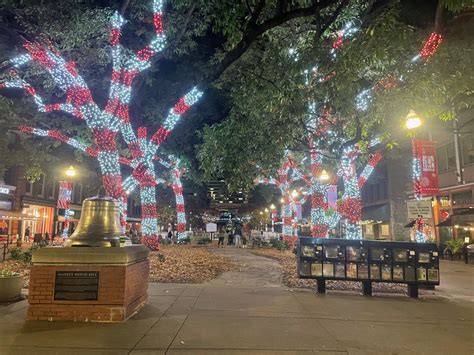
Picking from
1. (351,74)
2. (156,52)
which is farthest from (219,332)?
(156,52)

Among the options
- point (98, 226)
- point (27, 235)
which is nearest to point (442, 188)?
point (98, 226)

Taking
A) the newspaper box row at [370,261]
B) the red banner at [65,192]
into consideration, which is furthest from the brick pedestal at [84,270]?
the red banner at [65,192]

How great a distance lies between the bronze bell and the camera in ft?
24.7

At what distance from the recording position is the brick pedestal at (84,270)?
6867 millimetres

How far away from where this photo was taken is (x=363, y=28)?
8.22 m

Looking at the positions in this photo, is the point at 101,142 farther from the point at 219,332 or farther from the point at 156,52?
the point at 219,332

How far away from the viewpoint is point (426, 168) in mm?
17188

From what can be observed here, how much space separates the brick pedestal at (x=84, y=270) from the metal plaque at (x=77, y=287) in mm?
52

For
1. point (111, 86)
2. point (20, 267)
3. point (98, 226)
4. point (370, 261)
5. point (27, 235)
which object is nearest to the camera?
point (98, 226)

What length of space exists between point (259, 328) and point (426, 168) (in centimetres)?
1317

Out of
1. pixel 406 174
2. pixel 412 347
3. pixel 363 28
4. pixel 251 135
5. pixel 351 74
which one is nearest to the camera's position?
pixel 412 347

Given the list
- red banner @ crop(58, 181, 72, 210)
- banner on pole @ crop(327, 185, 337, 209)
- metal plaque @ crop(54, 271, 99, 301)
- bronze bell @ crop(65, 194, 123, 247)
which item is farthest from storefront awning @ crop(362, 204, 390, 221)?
metal plaque @ crop(54, 271, 99, 301)

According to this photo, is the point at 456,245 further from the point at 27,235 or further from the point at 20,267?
the point at 27,235

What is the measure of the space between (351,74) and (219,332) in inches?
227
